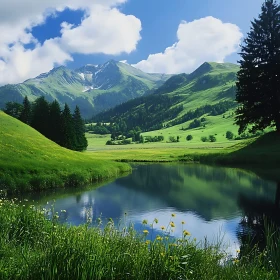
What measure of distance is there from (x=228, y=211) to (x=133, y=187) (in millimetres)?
18715

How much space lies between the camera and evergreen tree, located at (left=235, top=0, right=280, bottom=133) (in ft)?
223

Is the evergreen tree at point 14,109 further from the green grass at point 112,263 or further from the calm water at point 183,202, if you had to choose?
the green grass at point 112,263

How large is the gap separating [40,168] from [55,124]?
216 feet

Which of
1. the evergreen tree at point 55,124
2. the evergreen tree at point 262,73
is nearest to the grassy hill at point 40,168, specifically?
the evergreen tree at point 262,73

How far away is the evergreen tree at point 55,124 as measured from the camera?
108 metres

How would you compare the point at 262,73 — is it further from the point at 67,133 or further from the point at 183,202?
the point at 67,133

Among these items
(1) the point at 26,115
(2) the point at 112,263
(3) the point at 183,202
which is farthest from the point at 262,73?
(1) the point at 26,115

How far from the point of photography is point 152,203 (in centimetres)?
3697

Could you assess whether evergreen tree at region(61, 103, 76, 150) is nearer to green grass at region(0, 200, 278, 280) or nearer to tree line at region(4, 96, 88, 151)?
tree line at region(4, 96, 88, 151)

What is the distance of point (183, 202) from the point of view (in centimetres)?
3725

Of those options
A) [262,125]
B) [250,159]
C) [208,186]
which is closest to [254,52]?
[262,125]

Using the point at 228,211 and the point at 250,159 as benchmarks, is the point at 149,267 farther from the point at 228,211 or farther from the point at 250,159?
the point at 250,159

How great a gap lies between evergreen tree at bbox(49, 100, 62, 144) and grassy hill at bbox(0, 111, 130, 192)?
48.3 meters

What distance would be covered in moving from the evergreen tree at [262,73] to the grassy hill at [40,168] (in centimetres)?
3063
